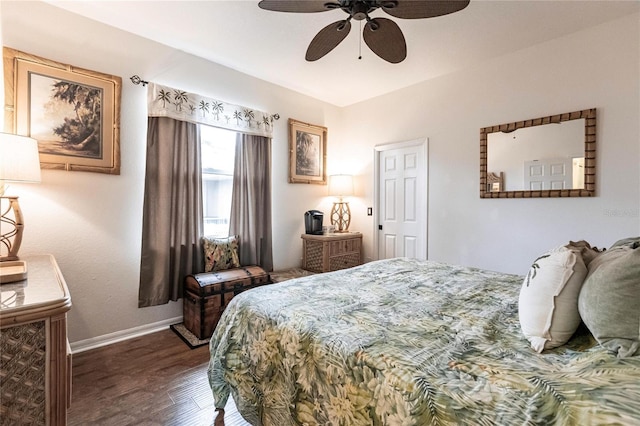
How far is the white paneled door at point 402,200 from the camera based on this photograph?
361cm

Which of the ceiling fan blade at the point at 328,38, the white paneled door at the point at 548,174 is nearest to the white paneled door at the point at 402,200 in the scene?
the white paneled door at the point at 548,174

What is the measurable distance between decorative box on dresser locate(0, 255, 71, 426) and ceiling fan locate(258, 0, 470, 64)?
5.82 ft

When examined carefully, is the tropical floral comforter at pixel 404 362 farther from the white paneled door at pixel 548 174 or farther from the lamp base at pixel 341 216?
the lamp base at pixel 341 216

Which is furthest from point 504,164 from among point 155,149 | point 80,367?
point 80,367

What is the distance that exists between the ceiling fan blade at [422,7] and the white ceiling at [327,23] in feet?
2.77

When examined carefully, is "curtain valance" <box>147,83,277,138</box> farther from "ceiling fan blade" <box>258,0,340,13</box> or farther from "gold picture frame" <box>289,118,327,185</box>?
"ceiling fan blade" <box>258,0,340,13</box>

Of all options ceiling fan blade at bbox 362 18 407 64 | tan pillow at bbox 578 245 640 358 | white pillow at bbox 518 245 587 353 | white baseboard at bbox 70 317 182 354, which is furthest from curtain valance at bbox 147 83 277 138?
tan pillow at bbox 578 245 640 358

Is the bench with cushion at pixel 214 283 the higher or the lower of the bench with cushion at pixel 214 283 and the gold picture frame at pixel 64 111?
the lower

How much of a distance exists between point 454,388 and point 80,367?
2.63m

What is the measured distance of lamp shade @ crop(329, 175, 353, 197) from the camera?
162 inches

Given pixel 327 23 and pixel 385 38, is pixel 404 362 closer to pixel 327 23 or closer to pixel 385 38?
pixel 385 38

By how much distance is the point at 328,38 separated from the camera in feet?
6.35

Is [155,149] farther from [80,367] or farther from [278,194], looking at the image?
[80,367]

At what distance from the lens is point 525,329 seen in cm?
101
